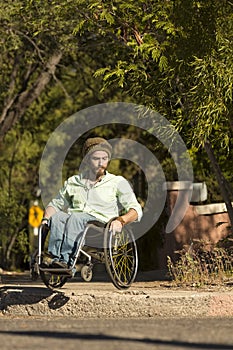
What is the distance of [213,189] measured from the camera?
1686 cm

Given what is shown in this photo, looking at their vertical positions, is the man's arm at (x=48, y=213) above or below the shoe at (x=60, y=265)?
above

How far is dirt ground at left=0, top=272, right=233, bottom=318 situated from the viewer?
9.69 m

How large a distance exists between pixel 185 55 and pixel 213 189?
543cm

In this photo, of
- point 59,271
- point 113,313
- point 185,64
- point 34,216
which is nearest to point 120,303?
point 113,313

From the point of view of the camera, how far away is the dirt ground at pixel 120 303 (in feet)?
31.8

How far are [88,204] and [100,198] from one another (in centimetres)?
13

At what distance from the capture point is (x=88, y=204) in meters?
10.0

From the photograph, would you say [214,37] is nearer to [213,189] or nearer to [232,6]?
[232,6]

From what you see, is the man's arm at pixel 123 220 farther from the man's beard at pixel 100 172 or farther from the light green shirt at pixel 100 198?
the man's beard at pixel 100 172

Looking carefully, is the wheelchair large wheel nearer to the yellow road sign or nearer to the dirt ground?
the dirt ground

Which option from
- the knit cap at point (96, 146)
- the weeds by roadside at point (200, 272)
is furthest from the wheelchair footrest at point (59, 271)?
the weeds by roadside at point (200, 272)

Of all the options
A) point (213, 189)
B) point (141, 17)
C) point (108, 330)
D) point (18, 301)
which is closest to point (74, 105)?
point (213, 189)

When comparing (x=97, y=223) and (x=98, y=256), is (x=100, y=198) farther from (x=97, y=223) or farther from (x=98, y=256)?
(x=98, y=256)

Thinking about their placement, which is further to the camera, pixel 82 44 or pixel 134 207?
pixel 82 44
